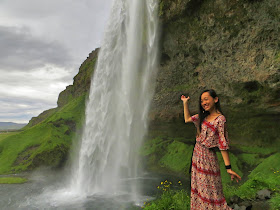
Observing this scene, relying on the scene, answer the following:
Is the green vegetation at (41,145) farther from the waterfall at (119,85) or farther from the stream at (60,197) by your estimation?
the waterfall at (119,85)

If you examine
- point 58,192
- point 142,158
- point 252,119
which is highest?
point 252,119

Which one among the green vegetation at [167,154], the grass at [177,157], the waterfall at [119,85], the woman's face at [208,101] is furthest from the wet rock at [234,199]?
the grass at [177,157]

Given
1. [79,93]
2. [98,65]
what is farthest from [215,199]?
[79,93]

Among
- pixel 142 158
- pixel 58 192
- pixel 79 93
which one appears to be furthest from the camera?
pixel 79 93

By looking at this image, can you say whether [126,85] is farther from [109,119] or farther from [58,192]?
[58,192]

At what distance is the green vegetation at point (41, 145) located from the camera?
917 inches

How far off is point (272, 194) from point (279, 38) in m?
8.61

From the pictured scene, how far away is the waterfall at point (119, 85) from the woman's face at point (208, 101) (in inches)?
557

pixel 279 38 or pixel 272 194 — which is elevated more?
pixel 279 38

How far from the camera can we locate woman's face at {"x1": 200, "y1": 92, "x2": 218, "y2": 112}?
4074mm

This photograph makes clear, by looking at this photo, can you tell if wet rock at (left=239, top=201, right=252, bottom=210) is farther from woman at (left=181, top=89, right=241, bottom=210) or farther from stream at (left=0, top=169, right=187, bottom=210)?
stream at (left=0, top=169, right=187, bottom=210)

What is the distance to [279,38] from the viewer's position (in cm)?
1149

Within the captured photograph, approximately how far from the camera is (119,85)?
18859mm

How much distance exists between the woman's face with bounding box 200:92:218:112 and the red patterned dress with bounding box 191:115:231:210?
24 cm
